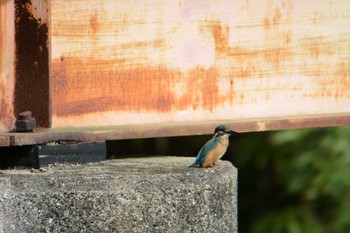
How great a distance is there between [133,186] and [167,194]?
0.37 ft

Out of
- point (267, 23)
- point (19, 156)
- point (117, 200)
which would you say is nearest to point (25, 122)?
point (19, 156)

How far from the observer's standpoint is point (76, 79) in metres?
3.48

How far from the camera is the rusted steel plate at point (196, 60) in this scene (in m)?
3.49

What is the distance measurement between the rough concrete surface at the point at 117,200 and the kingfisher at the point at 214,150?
93 millimetres

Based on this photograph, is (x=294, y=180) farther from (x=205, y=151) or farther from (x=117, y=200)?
(x=117, y=200)

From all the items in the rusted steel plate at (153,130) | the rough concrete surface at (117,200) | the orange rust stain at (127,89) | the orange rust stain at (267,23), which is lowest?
the rough concrete surface at (117,200)

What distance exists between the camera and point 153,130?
3541 mm

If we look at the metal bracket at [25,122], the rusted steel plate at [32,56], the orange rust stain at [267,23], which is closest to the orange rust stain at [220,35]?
the orange rust stain at [267,23]

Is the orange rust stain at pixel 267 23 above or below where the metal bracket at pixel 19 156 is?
above

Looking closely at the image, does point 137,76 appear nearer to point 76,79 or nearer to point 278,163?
point 76,79

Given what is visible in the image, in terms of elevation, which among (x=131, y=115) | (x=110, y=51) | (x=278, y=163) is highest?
(x=110, y=51)

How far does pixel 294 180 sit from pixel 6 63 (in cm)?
600

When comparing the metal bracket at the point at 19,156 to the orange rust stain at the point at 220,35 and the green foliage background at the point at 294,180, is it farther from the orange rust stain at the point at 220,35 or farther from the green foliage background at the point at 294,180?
the green foliage background at the point at 294,180

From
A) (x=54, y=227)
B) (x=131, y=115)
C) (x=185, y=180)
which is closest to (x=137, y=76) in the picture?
(x=131, y=115)
